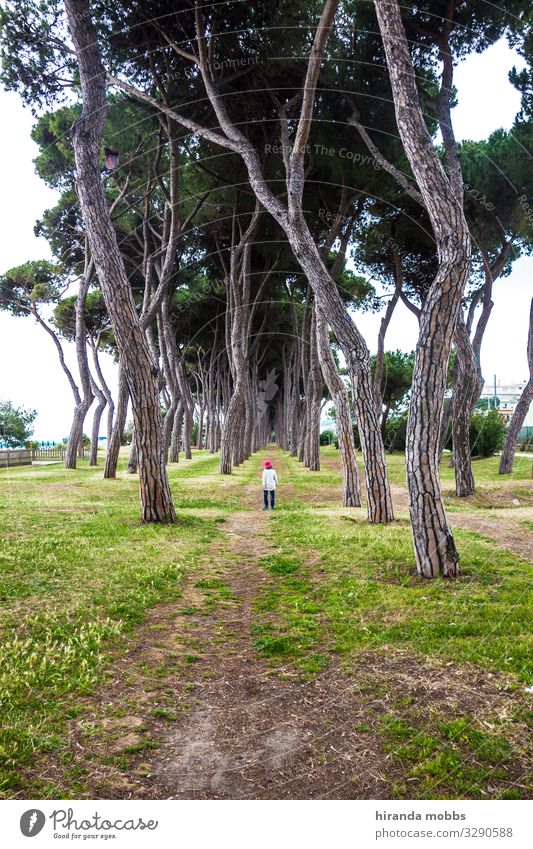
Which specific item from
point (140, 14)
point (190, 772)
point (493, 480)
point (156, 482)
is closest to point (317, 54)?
point (140, 14)

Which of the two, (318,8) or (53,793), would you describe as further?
(318,8)

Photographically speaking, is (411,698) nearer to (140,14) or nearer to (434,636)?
(434,636)

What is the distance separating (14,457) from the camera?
Answer: 29844 millimetres

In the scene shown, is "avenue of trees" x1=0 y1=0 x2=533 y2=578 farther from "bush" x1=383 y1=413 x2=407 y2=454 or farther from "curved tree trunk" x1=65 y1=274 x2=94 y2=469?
"bush" x1=383 y1=413 x2=407 y2=454

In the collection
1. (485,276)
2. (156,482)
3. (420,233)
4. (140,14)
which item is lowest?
(156,482)

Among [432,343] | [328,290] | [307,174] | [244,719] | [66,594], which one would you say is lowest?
[244,719]

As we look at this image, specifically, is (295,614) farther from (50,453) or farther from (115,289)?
(50,453)

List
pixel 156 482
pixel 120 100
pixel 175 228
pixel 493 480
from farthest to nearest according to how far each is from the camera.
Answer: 1. pixel 493 480
2. pixel 175 228
3. pixel 120 100
4. pixel 156 482

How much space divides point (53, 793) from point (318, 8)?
1601 centimetres

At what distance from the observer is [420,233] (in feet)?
63.4

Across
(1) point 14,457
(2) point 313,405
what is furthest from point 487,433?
(1) point 14,457

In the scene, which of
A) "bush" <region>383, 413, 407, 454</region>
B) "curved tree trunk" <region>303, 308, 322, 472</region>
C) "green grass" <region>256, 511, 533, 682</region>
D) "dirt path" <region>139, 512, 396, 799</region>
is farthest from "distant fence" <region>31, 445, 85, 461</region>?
"dirt path" <region>139, 512, 396, 799</region>

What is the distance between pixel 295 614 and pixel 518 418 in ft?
60.2

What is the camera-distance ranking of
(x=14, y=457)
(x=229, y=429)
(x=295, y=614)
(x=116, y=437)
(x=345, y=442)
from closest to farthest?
(x=295, y=614) → (x=345, y=442) → (x=116, y=437) → (x=229, y=429) → (x=14, y=457)
